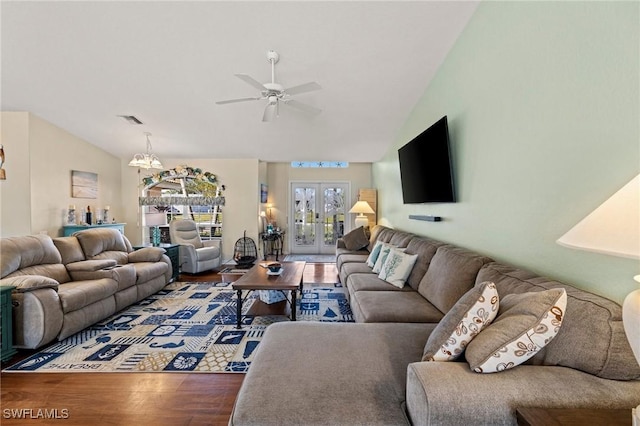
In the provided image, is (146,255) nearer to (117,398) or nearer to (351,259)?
(117,398)

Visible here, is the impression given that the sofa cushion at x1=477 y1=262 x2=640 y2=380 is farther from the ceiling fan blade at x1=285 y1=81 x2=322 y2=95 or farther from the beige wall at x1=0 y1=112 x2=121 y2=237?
the beige wall at x1=0 y1=112 x2=121 y2=237

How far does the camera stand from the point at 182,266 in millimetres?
5184

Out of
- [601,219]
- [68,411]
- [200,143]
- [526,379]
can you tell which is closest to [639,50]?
[601,219]

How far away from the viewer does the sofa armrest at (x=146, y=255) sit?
4086 mm

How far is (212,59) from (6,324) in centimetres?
311

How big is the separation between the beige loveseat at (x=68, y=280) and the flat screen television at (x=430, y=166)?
3.74 meters

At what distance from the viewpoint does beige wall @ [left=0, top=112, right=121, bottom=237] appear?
13.8ft

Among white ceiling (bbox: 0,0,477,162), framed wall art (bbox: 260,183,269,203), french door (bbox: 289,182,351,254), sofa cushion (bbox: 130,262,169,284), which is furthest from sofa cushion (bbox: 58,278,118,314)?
french door (bbox: 289,182,351,254)

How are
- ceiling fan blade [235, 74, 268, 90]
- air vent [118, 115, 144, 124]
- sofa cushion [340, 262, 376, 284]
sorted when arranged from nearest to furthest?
1. ceiling fan blade [235, 74, 268, 90]
2. sofa cushion [340, 262, 376, 284]
3. air vent [118, 115, 144, 124]

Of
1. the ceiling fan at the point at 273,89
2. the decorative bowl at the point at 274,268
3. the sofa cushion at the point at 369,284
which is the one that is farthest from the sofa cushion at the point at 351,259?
the ceiling fan at the point at 273,89

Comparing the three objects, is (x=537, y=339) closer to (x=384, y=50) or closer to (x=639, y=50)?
(x=639, y=50)

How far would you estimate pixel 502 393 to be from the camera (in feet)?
3.15

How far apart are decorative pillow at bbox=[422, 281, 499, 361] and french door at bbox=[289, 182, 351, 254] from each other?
632 cm

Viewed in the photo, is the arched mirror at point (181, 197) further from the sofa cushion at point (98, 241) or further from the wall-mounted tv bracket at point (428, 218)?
the wall-mounted tv bracket at point (428, 218)
